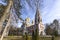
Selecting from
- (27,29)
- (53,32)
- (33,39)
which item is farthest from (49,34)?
(33,39)

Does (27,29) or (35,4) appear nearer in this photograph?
(35,4)

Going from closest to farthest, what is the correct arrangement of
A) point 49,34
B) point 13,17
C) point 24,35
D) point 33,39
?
point 13,17 < point 33,39 < point 24,35 < point 49,34

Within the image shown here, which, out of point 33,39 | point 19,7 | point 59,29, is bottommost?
point 33,39

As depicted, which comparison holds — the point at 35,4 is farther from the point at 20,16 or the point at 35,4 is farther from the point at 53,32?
the point at 53,32

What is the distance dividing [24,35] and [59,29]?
2.44m

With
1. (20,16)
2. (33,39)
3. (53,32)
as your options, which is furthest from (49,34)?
(20,16)

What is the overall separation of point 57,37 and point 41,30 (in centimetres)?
138

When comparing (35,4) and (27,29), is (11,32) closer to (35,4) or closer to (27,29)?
(27,29)

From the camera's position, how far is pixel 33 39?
32.0 ft

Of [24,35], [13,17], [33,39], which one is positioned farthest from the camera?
[24,35]

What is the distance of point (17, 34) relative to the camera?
11.7m

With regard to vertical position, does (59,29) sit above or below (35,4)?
below

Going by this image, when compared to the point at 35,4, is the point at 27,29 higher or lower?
lower

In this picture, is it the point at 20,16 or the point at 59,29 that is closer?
the point at 20,16
